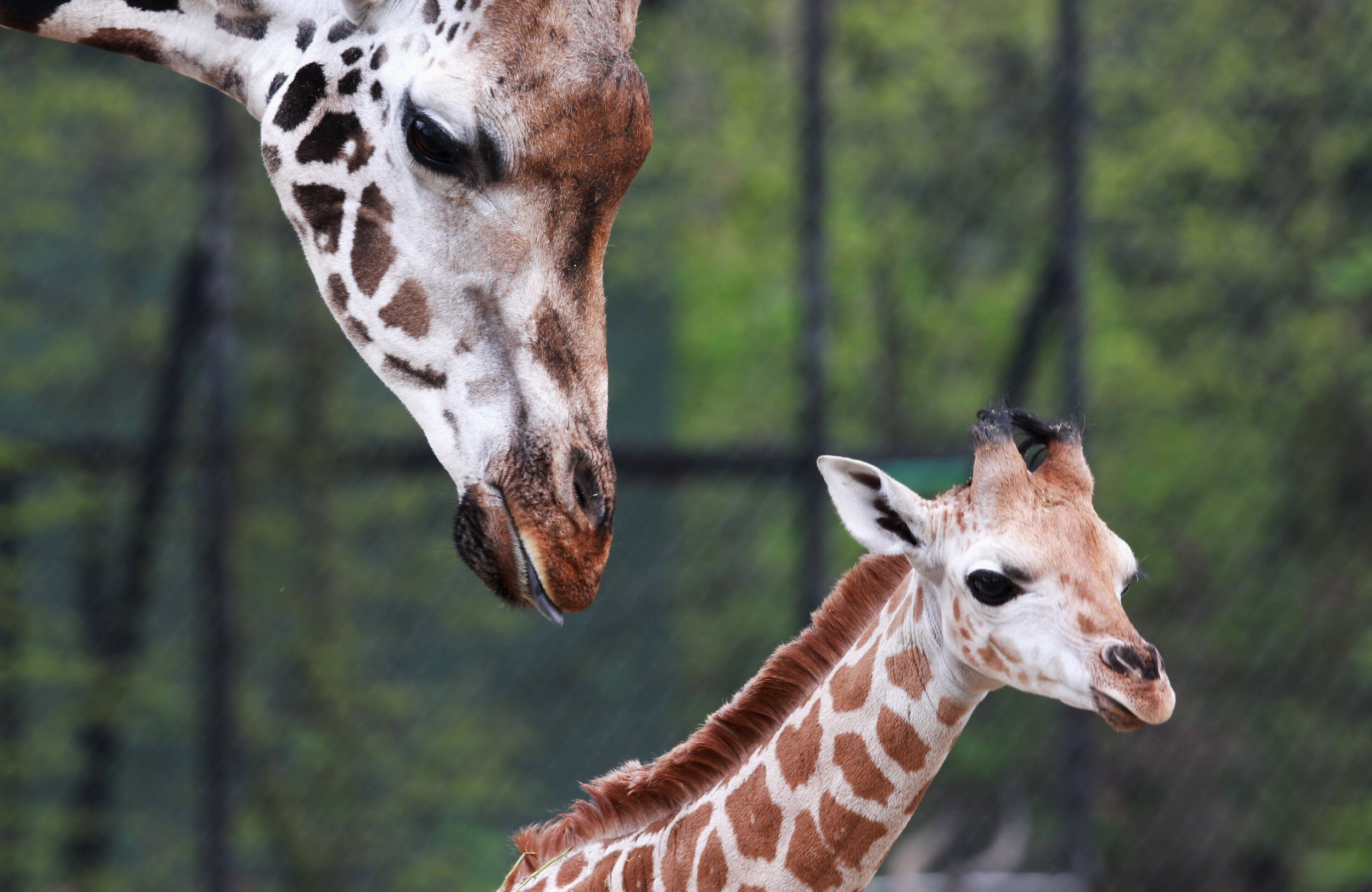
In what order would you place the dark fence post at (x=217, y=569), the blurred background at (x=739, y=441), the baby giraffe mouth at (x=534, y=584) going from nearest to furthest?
the baby giraffe mouth at (x=534, y=584), the dark fence post at (x=217, y=569), the blurred background at (x=739, y=441)

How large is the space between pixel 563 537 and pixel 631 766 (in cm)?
86

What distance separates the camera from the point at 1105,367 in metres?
6.11

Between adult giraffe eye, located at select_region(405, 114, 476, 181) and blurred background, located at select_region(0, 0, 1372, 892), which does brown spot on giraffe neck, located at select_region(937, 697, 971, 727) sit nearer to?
adult giraffe eye, located at select_region(405, 114, 476, 181)

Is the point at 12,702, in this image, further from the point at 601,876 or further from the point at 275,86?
the point at 275,86

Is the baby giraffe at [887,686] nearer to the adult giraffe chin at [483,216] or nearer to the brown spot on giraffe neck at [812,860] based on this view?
the brown spot on giraffe neck at [812,860]

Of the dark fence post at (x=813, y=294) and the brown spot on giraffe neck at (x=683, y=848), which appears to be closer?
the brown spot on giraffe neck at (x=683, y=848)

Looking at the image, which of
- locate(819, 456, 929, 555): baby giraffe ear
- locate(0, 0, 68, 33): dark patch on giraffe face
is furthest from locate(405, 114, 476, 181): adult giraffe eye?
locate(819, 456, 929, 555): baby giraffe ear

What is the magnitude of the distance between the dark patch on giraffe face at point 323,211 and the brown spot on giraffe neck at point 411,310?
121 millimetres

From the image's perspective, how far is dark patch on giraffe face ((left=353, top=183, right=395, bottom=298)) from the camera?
190cm

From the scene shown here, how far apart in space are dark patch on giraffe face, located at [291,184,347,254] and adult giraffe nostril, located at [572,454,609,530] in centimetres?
47

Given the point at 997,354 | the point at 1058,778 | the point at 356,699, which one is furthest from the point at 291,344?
the point at 1058,778

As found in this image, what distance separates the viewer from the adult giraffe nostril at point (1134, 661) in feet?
6.68

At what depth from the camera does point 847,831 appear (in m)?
2.23

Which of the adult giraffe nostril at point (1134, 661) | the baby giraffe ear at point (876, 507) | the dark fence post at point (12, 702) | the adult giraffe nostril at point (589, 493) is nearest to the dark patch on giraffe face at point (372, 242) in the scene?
the adult giraffe nostril at point (589, 493)
